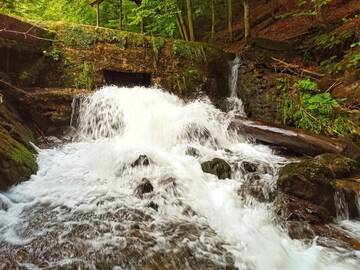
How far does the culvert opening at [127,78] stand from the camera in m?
9.95

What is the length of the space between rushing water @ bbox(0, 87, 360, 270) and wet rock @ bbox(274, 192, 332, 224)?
0.56 ft

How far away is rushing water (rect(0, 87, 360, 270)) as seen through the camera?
11.9 ft

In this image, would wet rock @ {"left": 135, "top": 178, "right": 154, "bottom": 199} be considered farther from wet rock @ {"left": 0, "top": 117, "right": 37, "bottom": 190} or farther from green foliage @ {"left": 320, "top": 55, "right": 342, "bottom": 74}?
green foliage @ {"left": 320, "top": 55, "right": 342, "bottom": 74}

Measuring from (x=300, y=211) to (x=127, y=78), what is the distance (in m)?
7.03

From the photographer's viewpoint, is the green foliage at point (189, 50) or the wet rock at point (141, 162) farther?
the green foliage at point (189, 50)

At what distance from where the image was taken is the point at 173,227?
4254mm

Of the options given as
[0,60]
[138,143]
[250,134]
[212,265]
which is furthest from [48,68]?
[212,265]

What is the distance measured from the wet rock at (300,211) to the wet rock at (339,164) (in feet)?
3.22

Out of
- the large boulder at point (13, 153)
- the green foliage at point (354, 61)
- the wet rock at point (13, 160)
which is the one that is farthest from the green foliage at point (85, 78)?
the green foliage at point (354, 61)

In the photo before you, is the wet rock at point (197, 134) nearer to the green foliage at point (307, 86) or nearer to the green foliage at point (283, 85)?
the green foliage at point (283, 85)

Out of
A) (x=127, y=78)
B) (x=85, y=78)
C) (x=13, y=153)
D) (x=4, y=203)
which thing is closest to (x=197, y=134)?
(x=85, y=78)

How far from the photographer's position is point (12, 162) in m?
5.08

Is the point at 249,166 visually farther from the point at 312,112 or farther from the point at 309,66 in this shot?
the point at 309,66

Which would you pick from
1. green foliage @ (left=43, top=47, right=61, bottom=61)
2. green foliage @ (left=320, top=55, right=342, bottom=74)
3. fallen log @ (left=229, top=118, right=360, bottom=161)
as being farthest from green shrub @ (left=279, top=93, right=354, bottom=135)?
green foliage @ (left=43, top=47, right=61, bottom=61)
